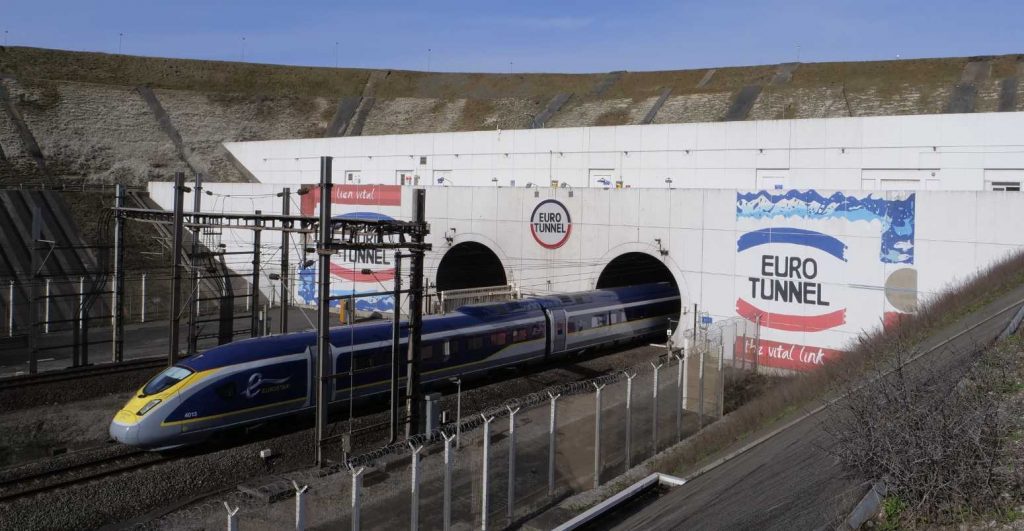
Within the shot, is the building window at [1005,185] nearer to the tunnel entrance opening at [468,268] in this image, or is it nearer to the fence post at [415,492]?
the tunnel entrance opening at [468,268]

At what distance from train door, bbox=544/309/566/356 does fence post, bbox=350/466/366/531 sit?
51.9ft

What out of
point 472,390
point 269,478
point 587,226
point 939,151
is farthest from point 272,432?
point 939,151

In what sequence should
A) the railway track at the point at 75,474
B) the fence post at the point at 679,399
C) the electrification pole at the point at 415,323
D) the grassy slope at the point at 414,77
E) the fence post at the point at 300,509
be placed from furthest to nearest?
the grassy slope at the point at 414,77, the electrification pole at the point at 415,323, the fence post at the point at 679,399, the railway track at the point at 75,474, the fence post at the point at 300,509

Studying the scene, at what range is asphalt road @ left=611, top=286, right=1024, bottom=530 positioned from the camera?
8.38 meters

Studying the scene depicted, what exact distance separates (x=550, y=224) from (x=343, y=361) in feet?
44.1

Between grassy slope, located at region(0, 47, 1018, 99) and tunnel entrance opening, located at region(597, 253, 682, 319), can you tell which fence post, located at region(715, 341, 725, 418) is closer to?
tunnel entrance opening, located at region(597, 253, 682, 319)

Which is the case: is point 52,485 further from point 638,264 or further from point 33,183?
point 33,183

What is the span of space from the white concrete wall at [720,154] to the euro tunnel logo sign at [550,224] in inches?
246

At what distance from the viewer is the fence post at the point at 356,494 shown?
27.2 ft

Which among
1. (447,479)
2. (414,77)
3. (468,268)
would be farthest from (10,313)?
(414,77)

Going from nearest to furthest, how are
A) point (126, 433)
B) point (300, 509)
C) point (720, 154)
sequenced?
point (300, 509) → point (126, 433) → point (720, 154)

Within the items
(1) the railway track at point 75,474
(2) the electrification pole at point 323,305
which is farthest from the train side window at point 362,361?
(1) the railway track at point 75,474

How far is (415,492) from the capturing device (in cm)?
920

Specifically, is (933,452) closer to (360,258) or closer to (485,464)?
(485,464)
